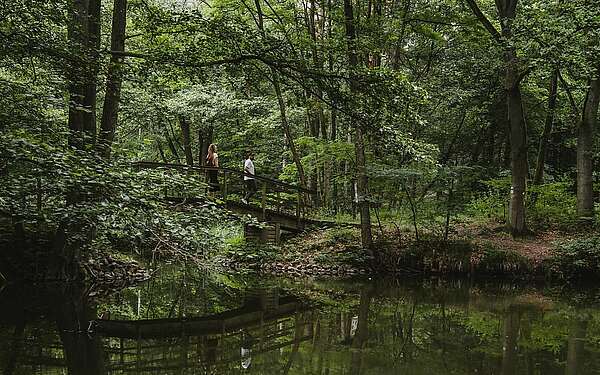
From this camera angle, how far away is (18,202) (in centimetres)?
908

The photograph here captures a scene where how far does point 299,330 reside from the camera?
8023mm

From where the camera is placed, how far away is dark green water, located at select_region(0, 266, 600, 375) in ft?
20.6

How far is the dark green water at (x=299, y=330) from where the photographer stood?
6.28m

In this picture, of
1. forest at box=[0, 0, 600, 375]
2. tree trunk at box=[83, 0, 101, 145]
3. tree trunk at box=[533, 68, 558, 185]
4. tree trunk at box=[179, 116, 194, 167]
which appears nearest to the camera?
forest at box=[0, 0, 600, 375]

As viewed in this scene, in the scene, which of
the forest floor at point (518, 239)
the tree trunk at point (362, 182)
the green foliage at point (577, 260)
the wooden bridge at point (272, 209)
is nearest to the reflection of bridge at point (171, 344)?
the tree trunk at point (362, 182)

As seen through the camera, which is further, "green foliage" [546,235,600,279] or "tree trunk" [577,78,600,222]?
"tree trunk" [577,78,600,222]

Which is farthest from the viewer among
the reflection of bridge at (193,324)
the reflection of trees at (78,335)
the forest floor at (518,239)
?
the forest floor at (518,239)

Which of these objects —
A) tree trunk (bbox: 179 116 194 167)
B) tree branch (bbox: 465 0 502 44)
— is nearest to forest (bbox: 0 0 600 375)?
tree branch (bbox: 465 0 502 44)

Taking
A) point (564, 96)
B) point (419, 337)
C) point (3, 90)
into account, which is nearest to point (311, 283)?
point (419, 337)

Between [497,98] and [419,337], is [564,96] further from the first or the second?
[419,337]

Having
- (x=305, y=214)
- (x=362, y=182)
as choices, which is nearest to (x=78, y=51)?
(x=362, y=182)

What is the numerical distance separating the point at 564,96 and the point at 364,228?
30.5 feet

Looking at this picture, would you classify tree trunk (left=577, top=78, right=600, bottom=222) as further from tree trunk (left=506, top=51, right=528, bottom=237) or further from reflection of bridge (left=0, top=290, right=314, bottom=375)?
reflection of bridge (left=0, top=290, right=314, bottom=375)

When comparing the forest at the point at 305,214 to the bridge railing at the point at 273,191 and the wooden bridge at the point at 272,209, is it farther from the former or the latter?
the bridge railing at the point at 273,191
